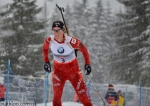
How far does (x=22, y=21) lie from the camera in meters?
28.5

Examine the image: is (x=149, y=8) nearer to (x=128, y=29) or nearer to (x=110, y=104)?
(x=128, y=29)

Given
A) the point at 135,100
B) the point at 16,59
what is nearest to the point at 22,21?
the point at 16,59

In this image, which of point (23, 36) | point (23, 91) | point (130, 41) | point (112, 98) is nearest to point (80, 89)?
point (23, 91)

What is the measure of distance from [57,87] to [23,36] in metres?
21.2

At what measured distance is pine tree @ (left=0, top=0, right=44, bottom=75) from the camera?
27422mm

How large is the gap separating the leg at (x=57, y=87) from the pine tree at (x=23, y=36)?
19.7 meters

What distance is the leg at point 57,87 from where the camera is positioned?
7.22m

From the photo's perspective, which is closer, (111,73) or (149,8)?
(149,8)

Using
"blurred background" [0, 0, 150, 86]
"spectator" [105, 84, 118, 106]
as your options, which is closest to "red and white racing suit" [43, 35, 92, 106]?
"spectator" [105, 84, 118, 106]

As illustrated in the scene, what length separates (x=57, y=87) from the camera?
7.29 meters

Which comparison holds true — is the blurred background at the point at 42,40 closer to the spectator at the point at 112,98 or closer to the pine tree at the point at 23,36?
the pine tree at the point at 23,36

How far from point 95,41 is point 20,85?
112 ft

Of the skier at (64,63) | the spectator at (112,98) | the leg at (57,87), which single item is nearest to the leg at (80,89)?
the skier at (64,63)

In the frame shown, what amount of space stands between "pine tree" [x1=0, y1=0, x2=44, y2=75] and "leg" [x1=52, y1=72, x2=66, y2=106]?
1967 centimetres
